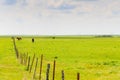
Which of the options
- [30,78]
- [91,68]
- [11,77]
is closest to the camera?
[30,78]

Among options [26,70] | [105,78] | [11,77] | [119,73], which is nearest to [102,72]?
[119,73]

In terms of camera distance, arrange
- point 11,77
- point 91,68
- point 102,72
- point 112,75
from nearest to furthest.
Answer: point 11,77 < point 112,75 < point 102,72 < point 91,68

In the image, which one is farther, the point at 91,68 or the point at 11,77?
the point at 91,68

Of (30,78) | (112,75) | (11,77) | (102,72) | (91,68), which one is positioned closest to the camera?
(30,78)

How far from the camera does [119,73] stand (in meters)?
36.7

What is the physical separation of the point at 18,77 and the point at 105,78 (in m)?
8.91

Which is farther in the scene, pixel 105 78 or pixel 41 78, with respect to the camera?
pixel 105 78

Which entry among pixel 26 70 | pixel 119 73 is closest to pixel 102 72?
pixel 119 73

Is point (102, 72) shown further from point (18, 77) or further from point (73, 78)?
point (18, 77)

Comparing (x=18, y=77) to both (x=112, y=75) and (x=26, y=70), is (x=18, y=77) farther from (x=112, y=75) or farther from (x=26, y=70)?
(x=112, y=75)

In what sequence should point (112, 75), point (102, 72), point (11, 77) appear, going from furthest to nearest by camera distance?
point (102, 72), point (112, 75), point (11, 77)

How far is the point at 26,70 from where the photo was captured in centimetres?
3750

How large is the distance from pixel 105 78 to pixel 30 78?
799cm

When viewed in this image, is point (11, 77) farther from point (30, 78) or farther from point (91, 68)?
point (91, 68)
